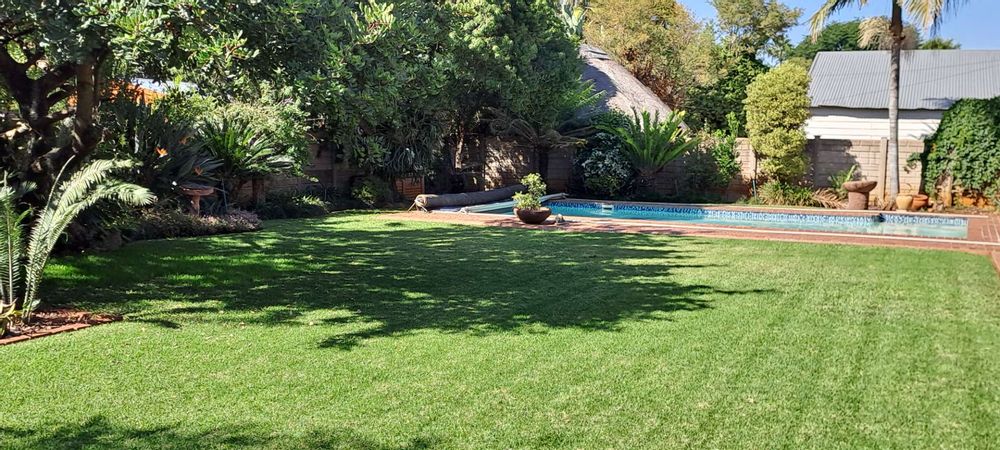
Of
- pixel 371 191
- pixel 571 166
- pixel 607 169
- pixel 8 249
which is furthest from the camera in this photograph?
pixel 571 166

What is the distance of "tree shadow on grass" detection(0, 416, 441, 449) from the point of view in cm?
396

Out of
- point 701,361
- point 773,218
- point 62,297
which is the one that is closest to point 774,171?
point 773,218

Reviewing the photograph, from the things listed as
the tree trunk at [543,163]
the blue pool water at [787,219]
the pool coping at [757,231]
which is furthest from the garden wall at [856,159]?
the tree trunk at [543,163]

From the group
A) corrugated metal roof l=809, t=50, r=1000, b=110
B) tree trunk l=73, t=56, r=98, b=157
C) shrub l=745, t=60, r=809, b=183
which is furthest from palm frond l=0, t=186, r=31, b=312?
corrugated metal roof l=809, t=50, r=1000, b=110

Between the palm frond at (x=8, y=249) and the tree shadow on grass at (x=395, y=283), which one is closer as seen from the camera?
the palm frond at (x=8, y=249)

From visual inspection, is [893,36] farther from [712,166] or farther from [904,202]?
[712,166]

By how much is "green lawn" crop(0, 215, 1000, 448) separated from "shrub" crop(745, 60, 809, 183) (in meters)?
10.7

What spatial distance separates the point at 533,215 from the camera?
15.2 metres

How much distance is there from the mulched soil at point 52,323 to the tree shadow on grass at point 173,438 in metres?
2.31

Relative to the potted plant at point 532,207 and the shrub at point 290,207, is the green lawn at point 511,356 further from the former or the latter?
the shrub at point 290,207

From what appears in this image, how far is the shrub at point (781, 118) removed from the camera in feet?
66.4

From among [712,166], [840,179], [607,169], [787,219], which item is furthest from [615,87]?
[787,219]

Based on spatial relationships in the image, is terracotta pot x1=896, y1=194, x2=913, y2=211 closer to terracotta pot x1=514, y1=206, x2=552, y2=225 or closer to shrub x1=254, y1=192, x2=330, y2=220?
terracotta pot x1=514, y1=206, x2=552, y2=225

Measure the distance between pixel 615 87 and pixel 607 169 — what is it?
7.02 m
